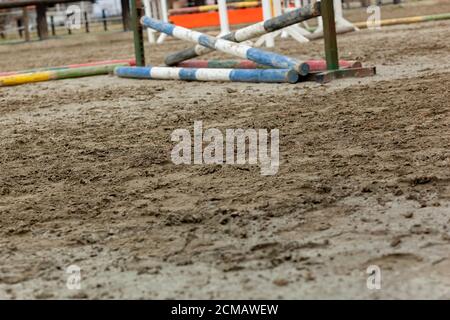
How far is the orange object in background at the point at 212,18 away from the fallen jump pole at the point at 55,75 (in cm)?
925

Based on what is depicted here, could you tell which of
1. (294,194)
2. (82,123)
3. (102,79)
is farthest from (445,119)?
(102,79)

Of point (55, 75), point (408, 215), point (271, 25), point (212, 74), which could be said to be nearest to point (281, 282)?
point (408, 215)

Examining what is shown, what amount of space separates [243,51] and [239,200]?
3703mm

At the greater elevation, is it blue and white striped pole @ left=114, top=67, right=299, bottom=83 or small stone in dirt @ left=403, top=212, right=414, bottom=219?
blue and white striped pole @ left=114, top=67, right=299, bottom=83


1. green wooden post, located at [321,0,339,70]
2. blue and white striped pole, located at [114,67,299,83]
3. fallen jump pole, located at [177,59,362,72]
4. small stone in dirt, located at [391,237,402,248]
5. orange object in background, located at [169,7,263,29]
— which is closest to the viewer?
small stone in dirt, located at [391,237,402,248]

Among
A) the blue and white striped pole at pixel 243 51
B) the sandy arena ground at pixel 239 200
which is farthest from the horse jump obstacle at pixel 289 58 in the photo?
the sandy arena ground at pixel 239 200

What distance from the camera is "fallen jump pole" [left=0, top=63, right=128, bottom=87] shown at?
7.75 m

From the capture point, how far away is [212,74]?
6621 mm

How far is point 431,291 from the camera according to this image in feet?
6.08

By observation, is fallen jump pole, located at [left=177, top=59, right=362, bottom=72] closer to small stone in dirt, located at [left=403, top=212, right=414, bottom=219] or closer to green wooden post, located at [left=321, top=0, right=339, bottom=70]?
green wooden post, located at [left=321, top=0, right=339, bottom=70]

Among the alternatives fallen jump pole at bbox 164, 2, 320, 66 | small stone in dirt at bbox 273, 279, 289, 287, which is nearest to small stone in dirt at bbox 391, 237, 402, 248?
small stone in dirt at bbox 273, 279, 289, 287

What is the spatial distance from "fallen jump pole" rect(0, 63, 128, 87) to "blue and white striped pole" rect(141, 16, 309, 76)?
98cm

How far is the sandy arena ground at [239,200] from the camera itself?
206 centimetres

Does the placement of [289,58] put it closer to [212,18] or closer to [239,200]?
[239,200]
